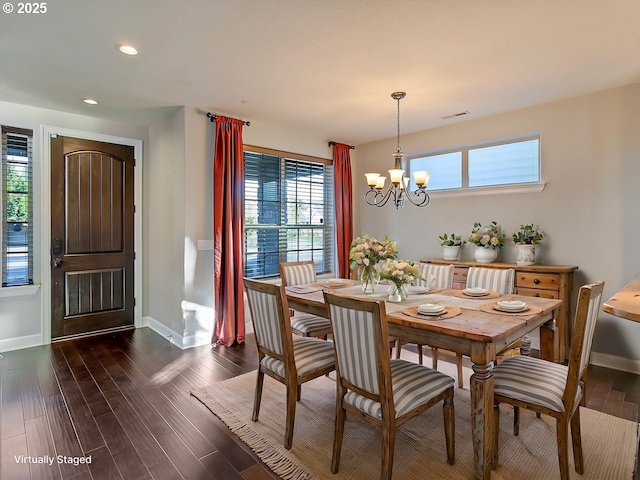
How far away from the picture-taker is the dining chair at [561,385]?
5.82 ft

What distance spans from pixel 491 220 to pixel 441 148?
1.18 meters

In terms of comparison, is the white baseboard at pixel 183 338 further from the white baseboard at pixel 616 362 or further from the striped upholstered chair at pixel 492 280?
the white baseboard at pixel 616 362

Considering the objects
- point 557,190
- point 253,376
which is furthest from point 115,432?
point 557,190

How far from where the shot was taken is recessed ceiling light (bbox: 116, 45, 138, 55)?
2.65 meters

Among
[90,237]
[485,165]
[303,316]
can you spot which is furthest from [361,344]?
[90,237]

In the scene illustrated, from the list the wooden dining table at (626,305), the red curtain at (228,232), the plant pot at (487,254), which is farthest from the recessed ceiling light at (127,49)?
the plant pot at (487,254)

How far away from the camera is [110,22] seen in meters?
2.34

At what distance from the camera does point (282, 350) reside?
7.53ft

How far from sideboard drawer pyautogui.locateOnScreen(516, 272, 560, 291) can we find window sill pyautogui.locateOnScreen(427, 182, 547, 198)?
98 cm

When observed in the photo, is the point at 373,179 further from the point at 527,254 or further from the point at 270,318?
the point at 527,254

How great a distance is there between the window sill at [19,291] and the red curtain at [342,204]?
3.84 m

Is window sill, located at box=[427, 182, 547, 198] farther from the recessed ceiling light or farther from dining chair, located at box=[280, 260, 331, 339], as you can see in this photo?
the recessed ceiling light

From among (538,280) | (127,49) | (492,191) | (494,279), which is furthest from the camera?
(492,191)

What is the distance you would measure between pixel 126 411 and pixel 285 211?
3.09 metres
